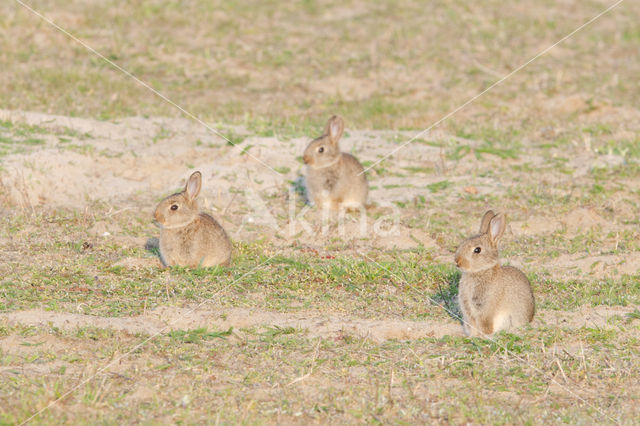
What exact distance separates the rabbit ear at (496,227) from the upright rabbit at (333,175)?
340 centimetres

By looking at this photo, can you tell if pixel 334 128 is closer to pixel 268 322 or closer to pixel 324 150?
pixel 324 150

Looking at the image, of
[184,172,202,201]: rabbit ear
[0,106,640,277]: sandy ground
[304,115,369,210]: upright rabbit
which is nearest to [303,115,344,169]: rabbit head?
[304,115,369,210]: upright rabbit

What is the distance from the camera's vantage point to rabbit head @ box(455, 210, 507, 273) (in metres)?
6.52

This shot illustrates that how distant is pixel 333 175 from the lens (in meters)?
9.98

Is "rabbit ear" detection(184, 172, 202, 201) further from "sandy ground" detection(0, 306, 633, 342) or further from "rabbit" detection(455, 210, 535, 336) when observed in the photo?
"rabbit" detection(455, 210, 535, 336)

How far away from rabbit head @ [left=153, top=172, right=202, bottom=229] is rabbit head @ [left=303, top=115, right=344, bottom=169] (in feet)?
7.89

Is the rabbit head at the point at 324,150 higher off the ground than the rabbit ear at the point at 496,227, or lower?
higher

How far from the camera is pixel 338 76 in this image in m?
14.8

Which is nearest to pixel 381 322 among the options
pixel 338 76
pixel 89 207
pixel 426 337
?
pixel 426 337

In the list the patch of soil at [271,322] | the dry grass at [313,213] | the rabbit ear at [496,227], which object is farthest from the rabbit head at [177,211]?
the rabbit ear at [496,227]

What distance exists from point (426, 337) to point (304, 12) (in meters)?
12.0

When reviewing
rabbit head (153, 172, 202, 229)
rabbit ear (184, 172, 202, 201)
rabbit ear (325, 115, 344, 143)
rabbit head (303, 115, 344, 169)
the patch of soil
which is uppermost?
rabbit ear (325, 115, 344, 143)

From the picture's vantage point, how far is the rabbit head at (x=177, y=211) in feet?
25.2

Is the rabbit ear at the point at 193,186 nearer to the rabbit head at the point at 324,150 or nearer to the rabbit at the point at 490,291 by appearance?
the rabbit head at the point at 324,150
